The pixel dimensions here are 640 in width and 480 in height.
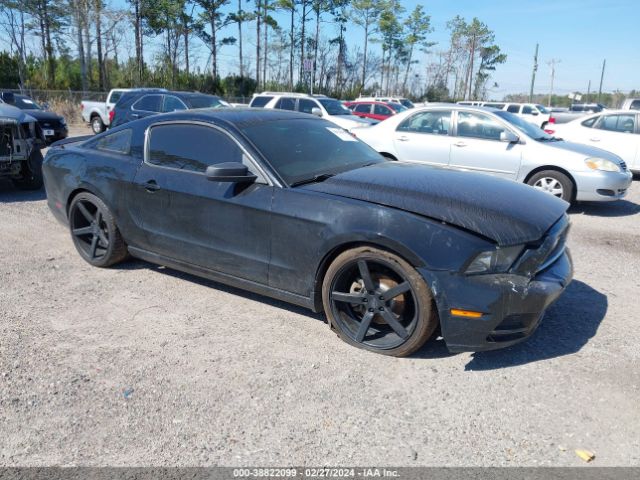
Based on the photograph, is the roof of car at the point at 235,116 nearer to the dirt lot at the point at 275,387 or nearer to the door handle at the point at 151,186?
the door handle at the point at 151,186

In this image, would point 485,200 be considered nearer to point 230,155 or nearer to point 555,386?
point 555,386

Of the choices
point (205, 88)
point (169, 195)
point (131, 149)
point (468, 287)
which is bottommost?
point (468, 287)

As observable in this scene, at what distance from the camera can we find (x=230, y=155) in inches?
158

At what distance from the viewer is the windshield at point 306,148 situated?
3916 millimetres

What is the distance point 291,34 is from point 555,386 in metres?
43.0

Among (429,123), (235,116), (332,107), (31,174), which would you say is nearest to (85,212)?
(235,116)

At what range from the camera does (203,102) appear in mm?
13266

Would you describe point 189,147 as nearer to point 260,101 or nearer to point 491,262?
point 491,262

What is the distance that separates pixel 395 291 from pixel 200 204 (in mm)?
1729

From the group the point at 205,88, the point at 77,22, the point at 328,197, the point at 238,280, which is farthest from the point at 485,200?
the point at 205,88

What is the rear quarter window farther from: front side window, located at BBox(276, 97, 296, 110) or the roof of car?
the roof of car

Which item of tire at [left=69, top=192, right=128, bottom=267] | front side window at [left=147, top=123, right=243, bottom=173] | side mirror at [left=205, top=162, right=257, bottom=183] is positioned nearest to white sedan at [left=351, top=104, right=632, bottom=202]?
front side window at [left=147, top=123, right=243, bottom=173]

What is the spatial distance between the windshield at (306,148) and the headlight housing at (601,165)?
4.65 m

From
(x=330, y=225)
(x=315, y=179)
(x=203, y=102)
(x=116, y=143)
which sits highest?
(x=203, y=102)
